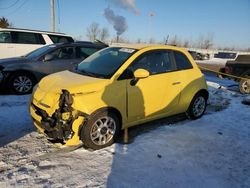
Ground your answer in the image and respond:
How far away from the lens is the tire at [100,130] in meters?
4.05

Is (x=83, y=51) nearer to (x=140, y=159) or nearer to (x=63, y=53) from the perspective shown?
(x=63, y=53)

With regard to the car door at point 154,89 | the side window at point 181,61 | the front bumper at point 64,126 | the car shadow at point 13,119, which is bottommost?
the car shadow at point 13,119

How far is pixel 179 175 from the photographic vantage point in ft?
12.0

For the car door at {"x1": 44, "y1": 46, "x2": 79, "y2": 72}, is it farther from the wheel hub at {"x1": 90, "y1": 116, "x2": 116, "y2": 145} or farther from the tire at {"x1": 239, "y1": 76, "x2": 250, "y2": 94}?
the tire at {"x1": 239, "y1": 76, "x2": 250, "y2": 94}

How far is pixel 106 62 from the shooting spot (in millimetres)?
4961

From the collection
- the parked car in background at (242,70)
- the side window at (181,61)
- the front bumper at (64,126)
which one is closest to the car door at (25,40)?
the side window at (181,61)

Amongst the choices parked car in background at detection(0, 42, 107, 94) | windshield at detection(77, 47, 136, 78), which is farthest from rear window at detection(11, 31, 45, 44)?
windshield at detection(77, 47, 136, 78)

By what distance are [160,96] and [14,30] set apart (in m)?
8.78

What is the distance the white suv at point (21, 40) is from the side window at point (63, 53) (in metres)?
3.24

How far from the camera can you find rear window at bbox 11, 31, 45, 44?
11297 millimetres

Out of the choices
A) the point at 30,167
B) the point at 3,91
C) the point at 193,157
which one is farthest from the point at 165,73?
the point at 3,91

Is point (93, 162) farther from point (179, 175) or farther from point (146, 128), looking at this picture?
point (146, 128)

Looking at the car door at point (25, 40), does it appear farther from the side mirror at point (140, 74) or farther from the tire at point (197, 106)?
the side mirror at point (140, 74)

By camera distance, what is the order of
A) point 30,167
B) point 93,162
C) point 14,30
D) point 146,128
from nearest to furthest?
point 30,167 → point 93,162 → point 146,128 → point 14,30
